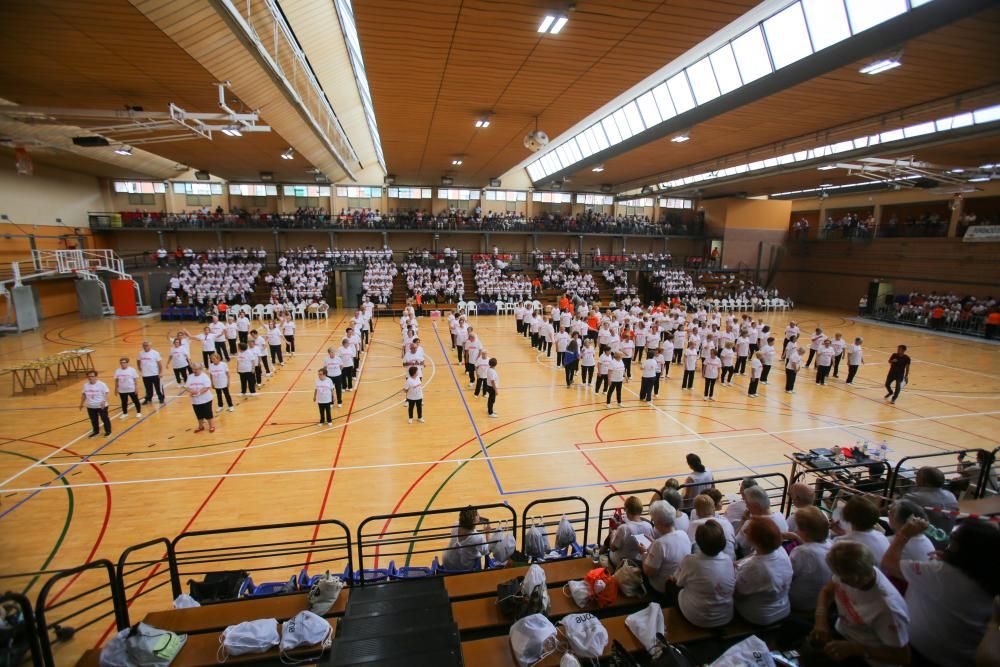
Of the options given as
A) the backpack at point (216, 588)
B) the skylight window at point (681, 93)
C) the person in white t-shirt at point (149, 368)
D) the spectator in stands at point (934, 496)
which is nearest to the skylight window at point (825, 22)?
the skylight window at point (681, 93)

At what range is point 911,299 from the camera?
27.5 m

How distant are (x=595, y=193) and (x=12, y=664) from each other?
39.7 meters

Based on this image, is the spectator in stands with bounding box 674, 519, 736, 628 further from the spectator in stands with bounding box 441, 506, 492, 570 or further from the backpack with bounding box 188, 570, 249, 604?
the backpack with bounding box 188, 570, 249, 604

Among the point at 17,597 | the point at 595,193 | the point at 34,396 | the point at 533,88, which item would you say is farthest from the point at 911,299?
the point at 34,396

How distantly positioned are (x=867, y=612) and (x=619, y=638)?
5.37 ft

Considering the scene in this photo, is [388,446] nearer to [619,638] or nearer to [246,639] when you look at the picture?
[246,639]

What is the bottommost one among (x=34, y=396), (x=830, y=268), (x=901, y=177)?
(x=34, y=396)

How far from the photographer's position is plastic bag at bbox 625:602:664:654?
3.32m

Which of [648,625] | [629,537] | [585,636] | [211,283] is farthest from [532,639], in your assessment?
[211,283]

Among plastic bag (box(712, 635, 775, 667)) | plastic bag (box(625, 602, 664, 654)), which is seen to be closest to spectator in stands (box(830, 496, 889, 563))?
plastic bag (box(712, 635, 775, 667))

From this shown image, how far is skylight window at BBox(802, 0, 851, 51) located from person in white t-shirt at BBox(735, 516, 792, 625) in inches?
496

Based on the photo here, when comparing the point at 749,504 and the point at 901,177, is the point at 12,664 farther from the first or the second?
the point at 901,177

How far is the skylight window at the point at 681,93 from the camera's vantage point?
16.3 m

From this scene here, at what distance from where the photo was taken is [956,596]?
2686 millimetres
